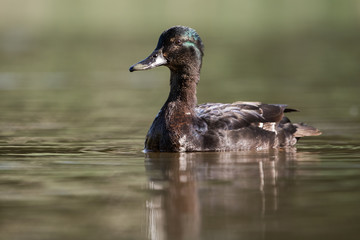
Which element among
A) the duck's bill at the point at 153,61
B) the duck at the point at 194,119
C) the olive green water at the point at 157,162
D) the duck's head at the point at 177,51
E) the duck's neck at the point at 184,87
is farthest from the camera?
the duck's neck at the point at 184,87

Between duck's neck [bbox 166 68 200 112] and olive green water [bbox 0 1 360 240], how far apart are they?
86 centimetres

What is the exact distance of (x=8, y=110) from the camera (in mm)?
16734

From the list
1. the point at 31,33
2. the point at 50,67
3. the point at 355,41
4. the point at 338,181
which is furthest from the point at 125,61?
the point at 338,181

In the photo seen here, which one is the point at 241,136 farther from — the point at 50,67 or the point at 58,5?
the point at 58,5

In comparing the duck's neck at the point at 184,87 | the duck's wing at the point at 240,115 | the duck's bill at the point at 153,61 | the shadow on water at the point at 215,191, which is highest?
the duck's bill at the point at 153,61

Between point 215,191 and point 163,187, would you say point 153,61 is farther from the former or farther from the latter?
point 215,191

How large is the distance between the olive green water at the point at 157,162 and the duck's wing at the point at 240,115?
0.54m

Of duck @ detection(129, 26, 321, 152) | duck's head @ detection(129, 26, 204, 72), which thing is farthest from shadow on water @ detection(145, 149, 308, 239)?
duck's head @ detection(129, 26, 204, 72)

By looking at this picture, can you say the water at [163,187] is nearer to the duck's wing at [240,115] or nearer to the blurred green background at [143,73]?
the duck's wing at [240,115]

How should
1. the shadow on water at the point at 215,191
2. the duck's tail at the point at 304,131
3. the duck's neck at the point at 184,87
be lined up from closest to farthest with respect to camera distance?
the shadow on water at the point at 215,191
the duck's neck at the point at 184,87
the duck's tail at the point at 304,131

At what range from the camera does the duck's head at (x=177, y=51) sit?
1169 centimetres

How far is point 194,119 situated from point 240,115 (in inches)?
26.7

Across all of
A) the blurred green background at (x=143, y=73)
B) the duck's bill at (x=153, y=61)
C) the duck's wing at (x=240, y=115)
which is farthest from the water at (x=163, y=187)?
the blurred green background at (x=143, y=73)

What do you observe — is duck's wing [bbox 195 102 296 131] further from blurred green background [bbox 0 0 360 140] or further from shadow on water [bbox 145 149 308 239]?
blurred green background [bbox 0 0 360 140]
